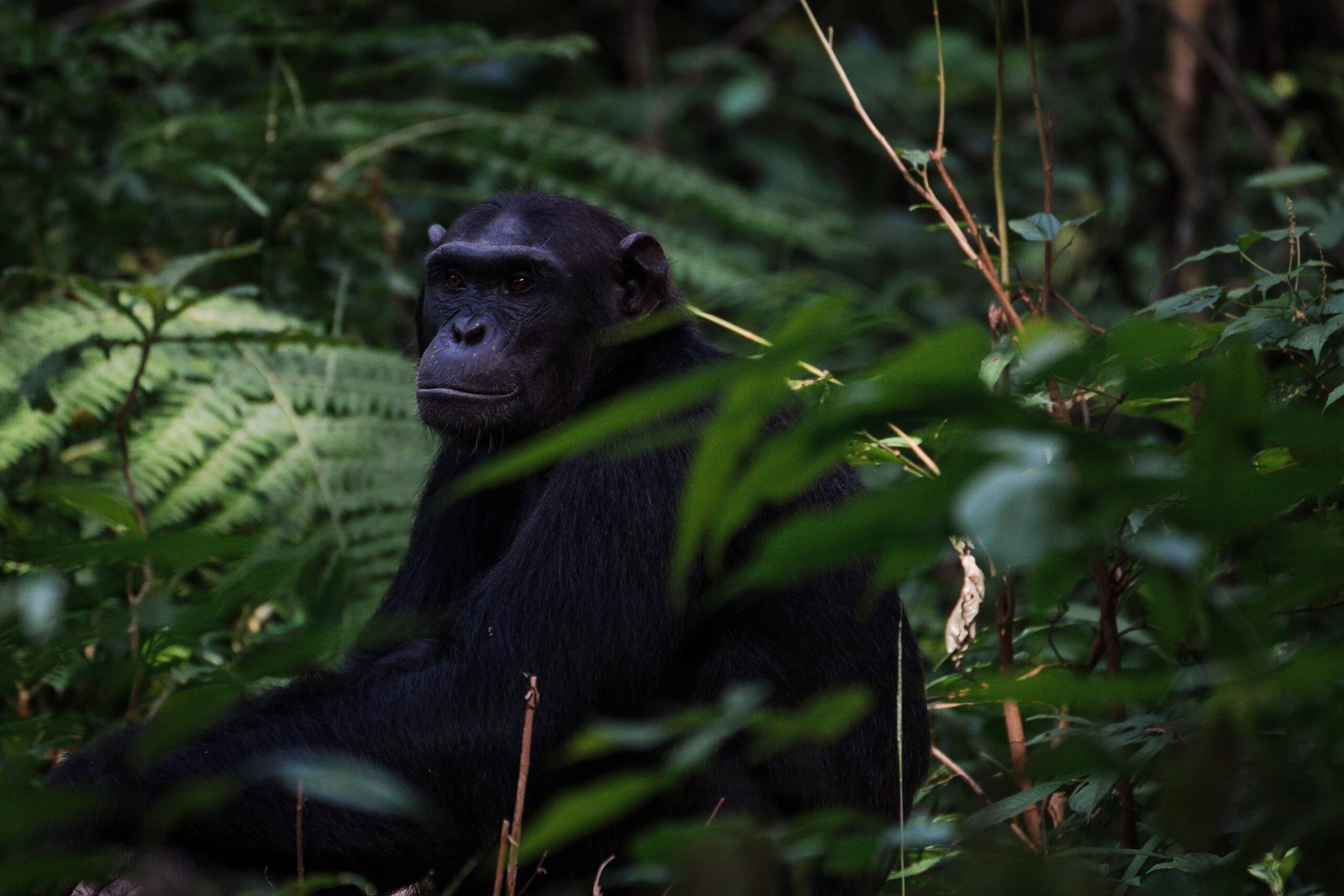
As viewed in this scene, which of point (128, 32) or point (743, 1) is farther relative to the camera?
point (743, 1)

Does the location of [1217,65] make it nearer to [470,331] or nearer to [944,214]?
[944,214]

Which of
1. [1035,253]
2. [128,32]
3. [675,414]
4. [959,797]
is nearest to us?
[675,414]

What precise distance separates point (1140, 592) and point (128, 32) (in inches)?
192

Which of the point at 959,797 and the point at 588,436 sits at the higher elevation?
the point at 588,436

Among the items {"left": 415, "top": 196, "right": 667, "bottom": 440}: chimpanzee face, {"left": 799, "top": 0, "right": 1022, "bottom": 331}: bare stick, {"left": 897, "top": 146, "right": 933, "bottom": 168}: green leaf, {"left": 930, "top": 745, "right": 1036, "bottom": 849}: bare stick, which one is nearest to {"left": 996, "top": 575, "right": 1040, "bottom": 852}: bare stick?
{"left": 930, "top": 745, "right": 1036, "bottom": 849}: bare stick

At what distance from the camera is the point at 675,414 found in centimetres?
288

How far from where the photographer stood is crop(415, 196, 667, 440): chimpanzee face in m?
3.22

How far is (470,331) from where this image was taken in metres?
3.29

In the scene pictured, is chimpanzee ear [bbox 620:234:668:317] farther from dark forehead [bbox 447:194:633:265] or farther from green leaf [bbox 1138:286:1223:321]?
green leaf [bbox 1138:286:1223:321]

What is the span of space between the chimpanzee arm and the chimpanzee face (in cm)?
53

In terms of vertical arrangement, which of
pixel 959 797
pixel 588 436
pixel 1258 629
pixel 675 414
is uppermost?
pixel 588 436

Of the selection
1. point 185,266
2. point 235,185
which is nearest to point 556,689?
point 185,266

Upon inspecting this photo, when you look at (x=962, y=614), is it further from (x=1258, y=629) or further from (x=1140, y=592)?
(x=1258, y=629)

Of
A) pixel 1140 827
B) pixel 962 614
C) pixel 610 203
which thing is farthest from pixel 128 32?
pixel 1140 827
